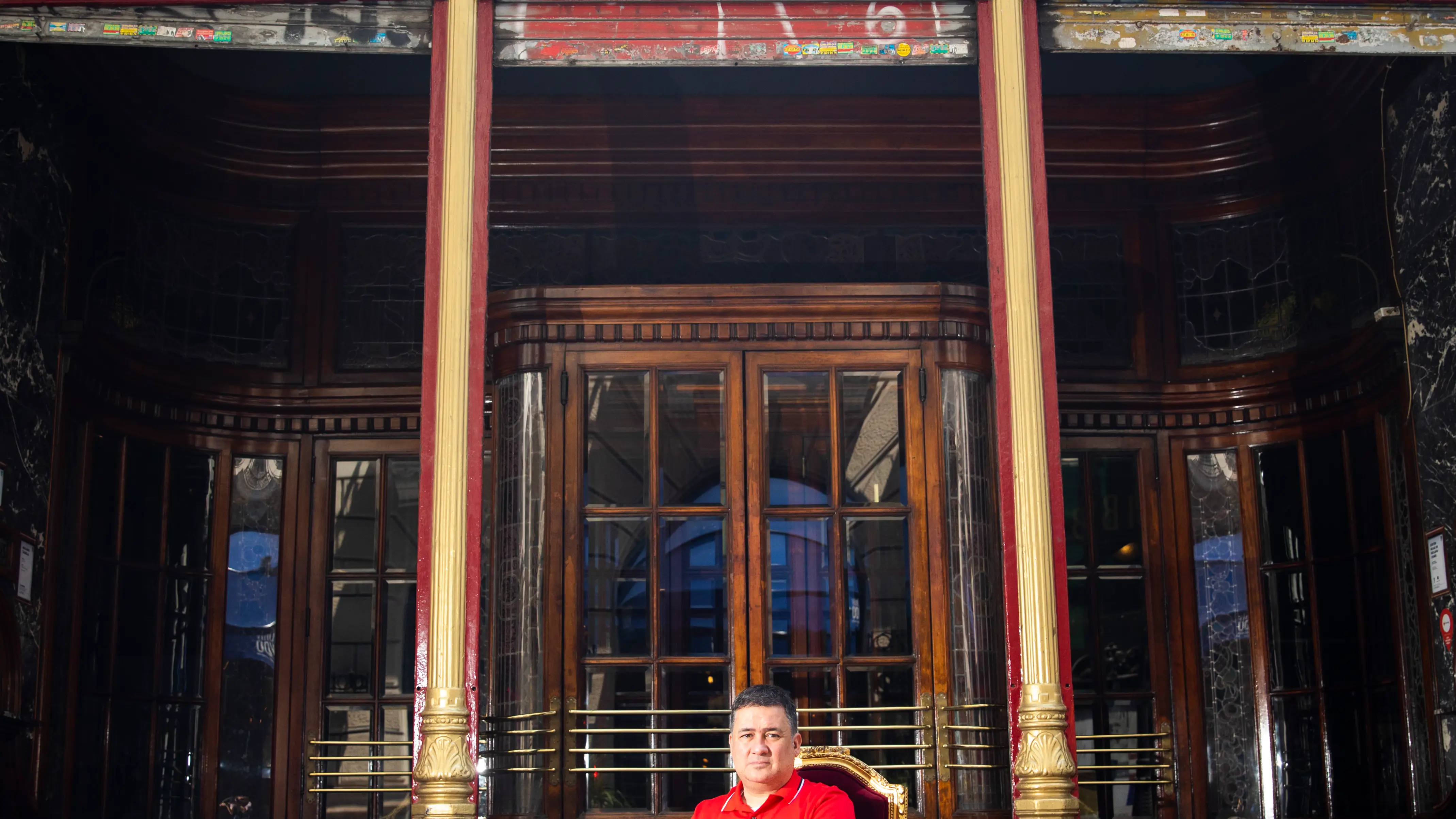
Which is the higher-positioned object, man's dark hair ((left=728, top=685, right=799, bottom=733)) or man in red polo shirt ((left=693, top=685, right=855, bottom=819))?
man's dark hair ((left=728, top=685, right=799, bottom=733))

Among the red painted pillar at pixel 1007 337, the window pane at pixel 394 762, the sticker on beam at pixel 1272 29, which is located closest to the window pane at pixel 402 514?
the window pane at pixel 394 762

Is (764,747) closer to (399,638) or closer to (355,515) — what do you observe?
(399,638)

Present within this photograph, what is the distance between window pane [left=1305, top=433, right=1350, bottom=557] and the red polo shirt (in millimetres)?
4032

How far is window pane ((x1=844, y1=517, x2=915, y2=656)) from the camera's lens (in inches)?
240

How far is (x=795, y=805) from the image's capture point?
125 inches

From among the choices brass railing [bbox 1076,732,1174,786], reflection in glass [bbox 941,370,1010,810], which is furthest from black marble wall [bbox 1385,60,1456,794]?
reflection in glass [bbox 941,370,1010,810]

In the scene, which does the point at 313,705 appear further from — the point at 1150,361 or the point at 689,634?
the point at 1150,361

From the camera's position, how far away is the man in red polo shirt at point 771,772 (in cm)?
319

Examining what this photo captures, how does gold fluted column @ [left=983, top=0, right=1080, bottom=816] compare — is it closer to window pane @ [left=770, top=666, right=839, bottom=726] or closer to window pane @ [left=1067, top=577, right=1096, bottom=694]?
window pane @ [left=770, top=666, right=839, bottom=726]

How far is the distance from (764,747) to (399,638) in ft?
13.2

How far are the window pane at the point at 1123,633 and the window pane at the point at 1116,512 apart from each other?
111mm

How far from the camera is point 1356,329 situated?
21.4 ft

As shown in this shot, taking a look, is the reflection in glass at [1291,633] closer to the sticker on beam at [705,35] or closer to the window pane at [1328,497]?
the window pane at [1328,497]

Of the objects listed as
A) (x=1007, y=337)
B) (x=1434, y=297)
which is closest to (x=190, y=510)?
(x=1007, y=337)
